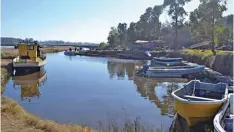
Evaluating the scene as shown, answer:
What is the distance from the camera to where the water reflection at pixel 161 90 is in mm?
15767

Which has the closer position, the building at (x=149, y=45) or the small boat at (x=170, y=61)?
the small boat at (x=170, y=61)

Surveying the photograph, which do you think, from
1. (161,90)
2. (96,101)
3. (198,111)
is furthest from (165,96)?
(198,111)

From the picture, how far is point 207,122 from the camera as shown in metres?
10.0

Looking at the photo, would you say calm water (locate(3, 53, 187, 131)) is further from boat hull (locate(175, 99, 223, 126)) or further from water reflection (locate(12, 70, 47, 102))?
boat hull (locate(175, 99, 223, 126))

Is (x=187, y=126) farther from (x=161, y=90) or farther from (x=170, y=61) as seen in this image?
(x=170, y=61)

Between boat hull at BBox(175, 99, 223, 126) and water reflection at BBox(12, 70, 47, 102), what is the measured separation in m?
10.8

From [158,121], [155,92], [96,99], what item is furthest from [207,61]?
[158,121]

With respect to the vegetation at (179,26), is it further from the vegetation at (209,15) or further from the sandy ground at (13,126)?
the sandy ground at (13,126)

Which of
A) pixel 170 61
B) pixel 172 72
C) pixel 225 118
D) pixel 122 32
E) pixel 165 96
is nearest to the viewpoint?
pixel 225 118

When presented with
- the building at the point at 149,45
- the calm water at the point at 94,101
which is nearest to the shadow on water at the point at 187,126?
the calm water at the point at 94,101

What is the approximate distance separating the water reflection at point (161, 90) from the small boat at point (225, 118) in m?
4.38

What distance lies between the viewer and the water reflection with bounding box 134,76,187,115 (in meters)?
15.8

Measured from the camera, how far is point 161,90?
21312mm

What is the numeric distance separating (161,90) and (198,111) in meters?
11.5
